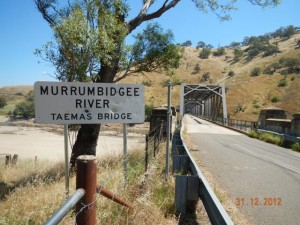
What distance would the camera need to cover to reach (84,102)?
4.91 m

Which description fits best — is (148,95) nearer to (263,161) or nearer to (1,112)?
(1,112)

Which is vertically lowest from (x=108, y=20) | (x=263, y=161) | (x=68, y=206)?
(x=263, y=161)

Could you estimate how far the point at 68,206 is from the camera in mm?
2297

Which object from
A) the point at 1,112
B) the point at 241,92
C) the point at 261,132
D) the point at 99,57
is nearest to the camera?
the point at 99,57

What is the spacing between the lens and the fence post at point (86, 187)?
271 centimetres

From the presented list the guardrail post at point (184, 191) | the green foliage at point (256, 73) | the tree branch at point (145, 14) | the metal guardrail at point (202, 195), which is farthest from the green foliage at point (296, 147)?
the green foliage at point (256, 73)

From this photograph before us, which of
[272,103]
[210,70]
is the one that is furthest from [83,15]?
[210,70]

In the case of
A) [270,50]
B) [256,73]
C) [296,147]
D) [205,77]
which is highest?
[270,50]

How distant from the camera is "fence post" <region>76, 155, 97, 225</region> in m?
2.71

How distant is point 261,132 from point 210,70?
107 m
